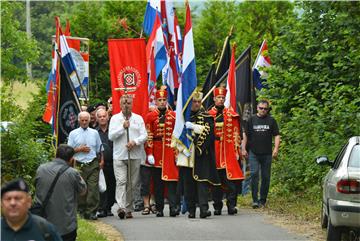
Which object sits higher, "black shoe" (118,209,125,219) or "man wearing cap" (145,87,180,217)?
"man wearing cap" (145,87,180,217)

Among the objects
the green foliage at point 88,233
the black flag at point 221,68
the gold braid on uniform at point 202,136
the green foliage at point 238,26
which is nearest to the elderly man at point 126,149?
the gold braid on uniform at point 202,136

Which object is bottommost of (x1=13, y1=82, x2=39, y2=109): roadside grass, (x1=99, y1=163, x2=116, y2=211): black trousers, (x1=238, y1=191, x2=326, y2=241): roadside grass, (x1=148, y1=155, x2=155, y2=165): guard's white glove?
(x1=238, y1=191, x2=326, y2=241): roadside grass

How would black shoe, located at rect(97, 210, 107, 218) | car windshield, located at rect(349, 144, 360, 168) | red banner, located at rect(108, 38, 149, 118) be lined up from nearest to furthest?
car windshield, located at rect(349, 144, 360, 168)
black shoe, located at rect(97, 210, 107, 218)
red banner, located at rect(108, 38, 149, 118)

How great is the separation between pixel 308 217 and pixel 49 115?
962cm

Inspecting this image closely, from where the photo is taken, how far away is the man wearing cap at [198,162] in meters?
17.9

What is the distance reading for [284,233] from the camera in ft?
52.0

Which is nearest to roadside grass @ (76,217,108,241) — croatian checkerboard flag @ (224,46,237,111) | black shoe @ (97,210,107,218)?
black shoe @ (97,210,107,218)

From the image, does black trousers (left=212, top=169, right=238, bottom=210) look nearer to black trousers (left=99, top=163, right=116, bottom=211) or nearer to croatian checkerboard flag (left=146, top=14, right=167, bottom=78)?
black trousers (left=99, top=163, right=116, bottom=211)

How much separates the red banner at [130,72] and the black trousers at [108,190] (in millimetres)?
1210

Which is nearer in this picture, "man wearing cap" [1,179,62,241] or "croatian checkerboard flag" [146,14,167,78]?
"man wearing cap" [1,179,62,241]

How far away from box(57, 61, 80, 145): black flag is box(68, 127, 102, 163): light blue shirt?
2788 millimetres

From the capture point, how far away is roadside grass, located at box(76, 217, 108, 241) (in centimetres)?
1447

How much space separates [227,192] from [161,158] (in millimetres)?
1258

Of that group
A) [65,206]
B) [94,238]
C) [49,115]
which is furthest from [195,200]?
[49,115]
